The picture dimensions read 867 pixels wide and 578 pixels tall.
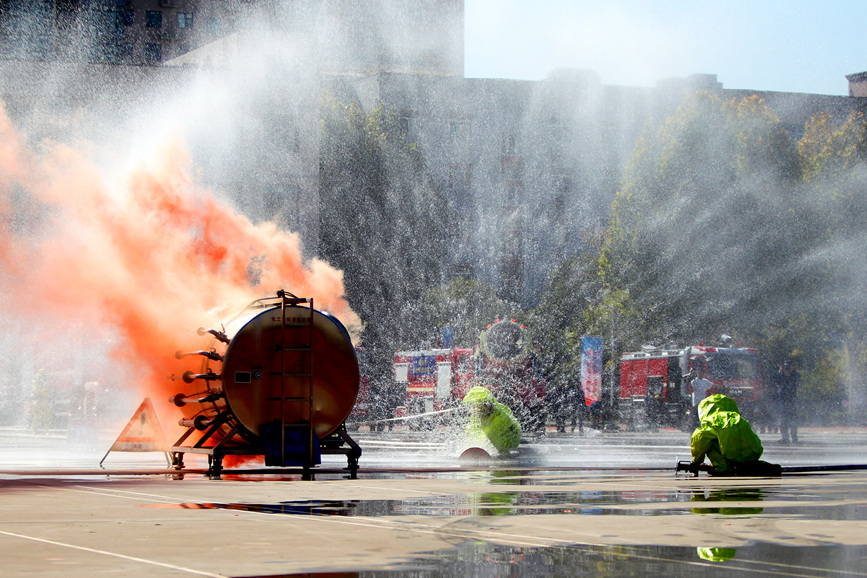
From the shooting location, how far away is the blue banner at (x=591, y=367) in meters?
42.0

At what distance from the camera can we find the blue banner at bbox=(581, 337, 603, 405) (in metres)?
42.0

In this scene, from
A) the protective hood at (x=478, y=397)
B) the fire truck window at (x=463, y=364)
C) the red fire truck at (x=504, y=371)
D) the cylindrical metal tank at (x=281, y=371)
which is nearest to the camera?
the cylindrical metal tank at (x=281, y=371)

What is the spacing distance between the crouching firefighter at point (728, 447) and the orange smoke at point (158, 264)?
7.57m

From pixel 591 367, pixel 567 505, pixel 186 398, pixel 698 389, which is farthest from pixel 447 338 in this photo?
pixel 567 505

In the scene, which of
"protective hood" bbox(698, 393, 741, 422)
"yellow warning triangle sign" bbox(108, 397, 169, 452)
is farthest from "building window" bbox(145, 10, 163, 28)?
"protective hood" bbox(698, 393, 741, 422)

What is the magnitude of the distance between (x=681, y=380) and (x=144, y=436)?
1115 inches

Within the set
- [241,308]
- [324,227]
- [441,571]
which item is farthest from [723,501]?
[324,227]

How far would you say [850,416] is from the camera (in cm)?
6181

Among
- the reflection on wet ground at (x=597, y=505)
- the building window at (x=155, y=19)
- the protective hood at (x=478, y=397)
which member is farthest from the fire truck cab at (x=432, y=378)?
the building window at (x=155, y=19)

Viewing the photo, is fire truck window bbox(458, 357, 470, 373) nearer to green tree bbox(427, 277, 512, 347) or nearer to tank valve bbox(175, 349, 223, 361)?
tank valve bbox(175, 349, 223, 361)

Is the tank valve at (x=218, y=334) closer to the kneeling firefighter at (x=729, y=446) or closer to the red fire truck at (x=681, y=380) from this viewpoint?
the kneeling firefighter at (x=729, y=446)

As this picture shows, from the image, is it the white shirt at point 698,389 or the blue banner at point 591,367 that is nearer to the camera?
the white shirt at point 698,389

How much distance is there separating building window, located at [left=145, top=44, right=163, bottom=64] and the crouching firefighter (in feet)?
354

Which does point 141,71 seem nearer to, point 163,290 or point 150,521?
point 163,290
